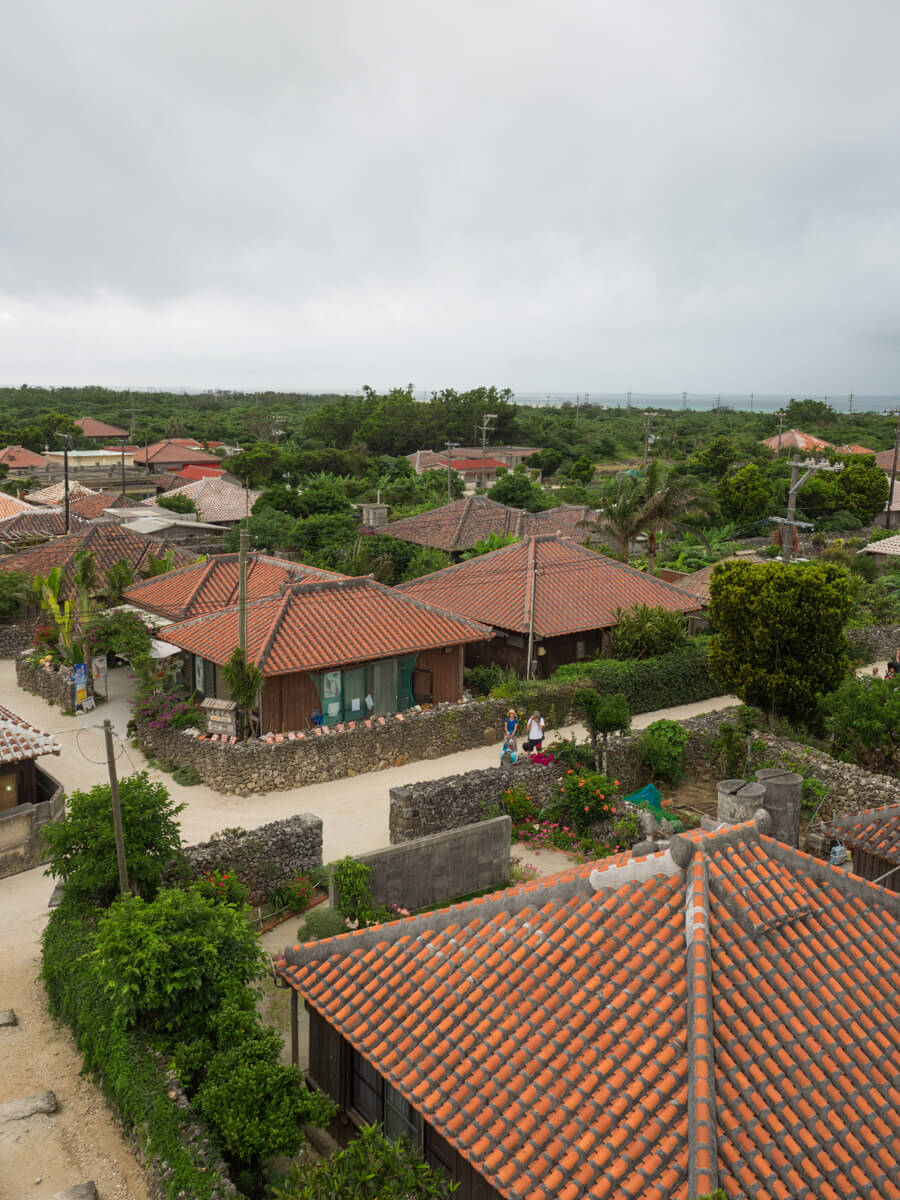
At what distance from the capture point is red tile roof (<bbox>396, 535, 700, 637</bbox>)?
91.1ft

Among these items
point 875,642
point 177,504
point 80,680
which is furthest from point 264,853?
point 177,504

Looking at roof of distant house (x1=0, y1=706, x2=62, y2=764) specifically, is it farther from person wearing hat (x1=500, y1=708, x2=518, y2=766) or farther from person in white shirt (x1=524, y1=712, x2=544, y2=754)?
person in white shirt (x1=524, y1=712, x2=544, y2=754)

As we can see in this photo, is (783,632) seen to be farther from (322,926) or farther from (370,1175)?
(370,1175)

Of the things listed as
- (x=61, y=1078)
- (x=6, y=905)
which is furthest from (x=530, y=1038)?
(x=6, y=905)

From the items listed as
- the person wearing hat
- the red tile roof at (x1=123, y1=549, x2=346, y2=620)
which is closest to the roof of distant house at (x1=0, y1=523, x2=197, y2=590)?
the red tile roof at (x1=123, y1=549, x2=346, y2=620)

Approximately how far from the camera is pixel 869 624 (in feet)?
113

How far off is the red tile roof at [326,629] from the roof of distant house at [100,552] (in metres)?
10.8

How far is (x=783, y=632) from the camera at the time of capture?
73.7 ft

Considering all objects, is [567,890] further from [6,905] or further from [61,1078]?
[6,905]

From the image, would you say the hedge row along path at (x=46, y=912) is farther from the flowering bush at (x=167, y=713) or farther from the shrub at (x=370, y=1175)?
A: the shrub at (x=370, y=1175)

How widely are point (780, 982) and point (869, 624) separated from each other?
28.8 m

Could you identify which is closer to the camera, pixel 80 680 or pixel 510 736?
pixel 510 736

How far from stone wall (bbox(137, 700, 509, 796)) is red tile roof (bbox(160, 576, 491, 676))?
5.63 feet

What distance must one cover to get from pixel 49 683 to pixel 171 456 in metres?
64.5
